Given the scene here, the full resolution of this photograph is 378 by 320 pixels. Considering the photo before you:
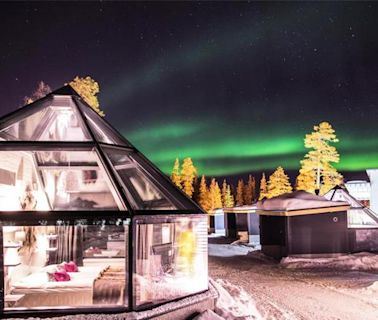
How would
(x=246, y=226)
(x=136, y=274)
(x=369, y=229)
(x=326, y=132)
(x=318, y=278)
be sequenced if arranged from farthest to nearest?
1. (x=326, y=132)
2. (x=246, y=226)
3. (x=369, y=229)
4. (x=318, y=278)
5. (x=136, y=274)

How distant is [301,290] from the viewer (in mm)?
10258

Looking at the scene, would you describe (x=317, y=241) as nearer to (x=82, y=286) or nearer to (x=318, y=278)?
(x=318, y=278)

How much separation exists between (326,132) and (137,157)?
25.6 metres

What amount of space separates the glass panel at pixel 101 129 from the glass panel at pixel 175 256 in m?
1.81

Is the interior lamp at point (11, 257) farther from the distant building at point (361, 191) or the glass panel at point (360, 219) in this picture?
the distant building at point (361, 191)

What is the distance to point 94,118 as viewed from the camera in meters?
8.11

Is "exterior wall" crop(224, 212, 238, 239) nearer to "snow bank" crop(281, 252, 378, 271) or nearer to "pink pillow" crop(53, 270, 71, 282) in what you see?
"snow bank" crop(281, 252, 378, 271)

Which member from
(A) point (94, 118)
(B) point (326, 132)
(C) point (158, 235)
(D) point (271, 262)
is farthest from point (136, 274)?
(B) point (326, 132)

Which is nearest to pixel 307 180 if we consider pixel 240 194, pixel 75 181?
pixel 75 181

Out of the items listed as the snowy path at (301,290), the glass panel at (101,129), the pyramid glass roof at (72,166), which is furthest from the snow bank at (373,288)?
the glass panel at (101,129)

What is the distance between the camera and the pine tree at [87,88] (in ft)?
77.7

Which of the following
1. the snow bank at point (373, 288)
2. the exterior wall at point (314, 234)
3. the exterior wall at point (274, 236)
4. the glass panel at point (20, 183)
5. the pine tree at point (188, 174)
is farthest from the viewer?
the pine tree at point (188, 174)

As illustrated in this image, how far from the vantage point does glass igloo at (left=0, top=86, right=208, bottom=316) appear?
589cm

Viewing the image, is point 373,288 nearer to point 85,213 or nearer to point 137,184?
point 137,184
